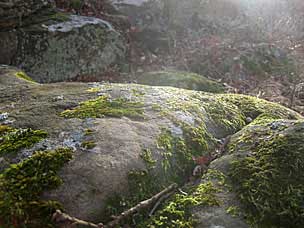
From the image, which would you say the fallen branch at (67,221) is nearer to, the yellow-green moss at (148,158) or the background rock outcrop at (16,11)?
the yellow-green moss at (148,158)

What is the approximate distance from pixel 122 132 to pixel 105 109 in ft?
1.89

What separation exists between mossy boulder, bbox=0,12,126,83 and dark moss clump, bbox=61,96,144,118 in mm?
4647

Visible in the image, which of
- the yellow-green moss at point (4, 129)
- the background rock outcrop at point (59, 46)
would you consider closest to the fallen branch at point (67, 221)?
the yellow-green moss at point (4, 129)

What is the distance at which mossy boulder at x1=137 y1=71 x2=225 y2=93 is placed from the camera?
820cm

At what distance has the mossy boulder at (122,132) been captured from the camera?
2.57 m

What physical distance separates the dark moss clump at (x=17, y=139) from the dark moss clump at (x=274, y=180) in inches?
75.0

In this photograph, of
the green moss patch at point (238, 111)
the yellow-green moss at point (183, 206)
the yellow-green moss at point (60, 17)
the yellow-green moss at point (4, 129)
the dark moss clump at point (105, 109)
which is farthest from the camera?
the yellow-green moss at point (60, 17)

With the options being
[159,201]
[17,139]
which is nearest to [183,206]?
[159,201]

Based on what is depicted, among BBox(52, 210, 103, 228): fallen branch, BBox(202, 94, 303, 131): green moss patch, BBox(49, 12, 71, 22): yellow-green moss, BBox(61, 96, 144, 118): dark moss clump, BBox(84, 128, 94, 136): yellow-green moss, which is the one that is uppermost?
BBox(49, 12, 71, 22): yellow-green moss

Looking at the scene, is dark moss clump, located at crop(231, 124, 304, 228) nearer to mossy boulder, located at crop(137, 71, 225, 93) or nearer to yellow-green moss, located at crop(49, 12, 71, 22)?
mossy boulder, located at crop(137, 71, 225, 93)

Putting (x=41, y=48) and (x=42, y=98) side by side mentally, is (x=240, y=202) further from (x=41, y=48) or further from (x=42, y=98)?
(x=41, y=48)

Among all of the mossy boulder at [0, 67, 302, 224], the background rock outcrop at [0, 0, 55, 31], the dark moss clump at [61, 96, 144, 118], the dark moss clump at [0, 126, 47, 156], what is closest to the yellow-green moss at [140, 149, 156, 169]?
the mossy boulder at [0, 67, 302, 224]

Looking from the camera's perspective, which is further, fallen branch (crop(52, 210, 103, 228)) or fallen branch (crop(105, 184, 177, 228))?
fallen branch (crop(105, 184, 177, 228))

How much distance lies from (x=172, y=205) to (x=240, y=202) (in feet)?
1.93
